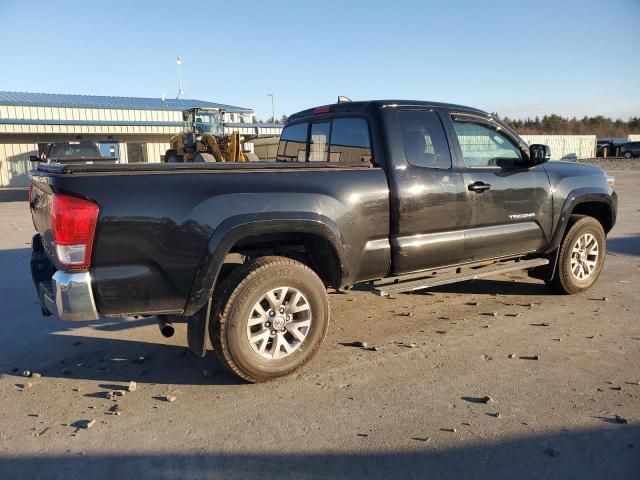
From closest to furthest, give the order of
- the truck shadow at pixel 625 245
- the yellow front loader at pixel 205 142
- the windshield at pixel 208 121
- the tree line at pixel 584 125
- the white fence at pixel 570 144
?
the truck shadow at pixel 625 245 → the yellow front loader at pixel 205 142 → the windshield at pixel 208 121 → the white fence at pixel 570 144 → the tree line at pixel 584 125

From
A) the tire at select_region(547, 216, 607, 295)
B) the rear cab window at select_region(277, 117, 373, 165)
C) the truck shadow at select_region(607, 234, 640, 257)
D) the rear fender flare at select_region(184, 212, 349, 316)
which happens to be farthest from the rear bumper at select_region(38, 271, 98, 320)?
the truck shadow at select_region(607, 234, 640, 257)

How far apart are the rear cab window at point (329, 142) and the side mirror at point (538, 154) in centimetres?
190

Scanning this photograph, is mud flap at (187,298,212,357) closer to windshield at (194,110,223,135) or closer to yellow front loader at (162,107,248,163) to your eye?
yellow front loader at (162,107,248,163)

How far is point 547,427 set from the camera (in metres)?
3.14

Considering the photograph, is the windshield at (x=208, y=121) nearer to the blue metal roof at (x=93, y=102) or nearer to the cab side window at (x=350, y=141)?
the blue metal roof at (x=93, y=102)

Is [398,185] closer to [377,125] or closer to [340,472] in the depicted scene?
[377,125]

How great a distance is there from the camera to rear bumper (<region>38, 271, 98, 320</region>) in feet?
10.8

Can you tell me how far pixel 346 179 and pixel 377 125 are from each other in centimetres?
71

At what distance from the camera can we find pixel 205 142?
21.2m

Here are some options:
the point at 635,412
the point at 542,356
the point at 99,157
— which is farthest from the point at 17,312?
the point at 99,157

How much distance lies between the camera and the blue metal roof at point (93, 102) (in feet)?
97.9

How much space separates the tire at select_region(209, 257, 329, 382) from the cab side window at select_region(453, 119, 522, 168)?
2.08 meters

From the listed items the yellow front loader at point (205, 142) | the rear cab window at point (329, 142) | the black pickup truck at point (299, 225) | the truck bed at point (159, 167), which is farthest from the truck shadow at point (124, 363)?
the yellow front loader at point (205, 142)

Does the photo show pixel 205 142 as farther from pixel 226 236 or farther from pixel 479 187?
pixel 226 236
